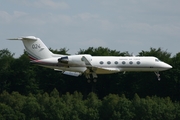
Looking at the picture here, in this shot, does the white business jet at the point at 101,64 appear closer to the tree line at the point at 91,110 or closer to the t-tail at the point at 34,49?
the t-tail at the point at 34,49

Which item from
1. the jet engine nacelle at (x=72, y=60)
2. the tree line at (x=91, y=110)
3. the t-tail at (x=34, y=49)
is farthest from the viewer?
the tree line at (x=91, y=110)

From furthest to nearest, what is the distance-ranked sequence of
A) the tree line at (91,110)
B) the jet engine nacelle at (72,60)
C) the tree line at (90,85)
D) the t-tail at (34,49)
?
the tree line at (90,85) < the tree line at (91,110) < the t-tail at (34,49) < the jet engine nacelle at (72,60)

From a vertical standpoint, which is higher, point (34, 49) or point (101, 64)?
point (34, 49)

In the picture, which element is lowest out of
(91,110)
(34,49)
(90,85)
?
(91,110)

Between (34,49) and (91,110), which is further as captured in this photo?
(91,110)

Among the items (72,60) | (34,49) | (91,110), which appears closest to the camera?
(72,60)

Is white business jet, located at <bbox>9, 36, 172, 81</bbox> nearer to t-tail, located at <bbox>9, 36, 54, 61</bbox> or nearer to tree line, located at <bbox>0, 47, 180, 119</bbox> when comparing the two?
t-tail, located at <bbox>9, 36, 54, 61</bbox>

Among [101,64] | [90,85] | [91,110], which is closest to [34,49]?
[101,64]

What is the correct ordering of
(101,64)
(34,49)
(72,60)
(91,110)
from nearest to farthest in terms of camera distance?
(72,60) < (101,64) < (34,49) < (91,110)

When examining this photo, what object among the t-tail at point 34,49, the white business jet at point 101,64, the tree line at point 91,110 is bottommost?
the tree line at point 91,110

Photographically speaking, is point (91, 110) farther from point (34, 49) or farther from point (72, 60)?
point (72, 60)

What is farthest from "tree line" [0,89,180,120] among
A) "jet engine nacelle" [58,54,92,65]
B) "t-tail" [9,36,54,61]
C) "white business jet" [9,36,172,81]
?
"jet engine nacelle" [58,54,92,65]

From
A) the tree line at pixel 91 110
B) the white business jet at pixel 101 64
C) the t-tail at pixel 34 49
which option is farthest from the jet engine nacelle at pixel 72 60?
the tree line at pixel 91 110

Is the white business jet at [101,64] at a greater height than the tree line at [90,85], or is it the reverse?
the white business jet at [101,64]
